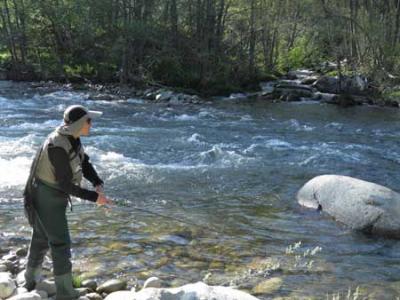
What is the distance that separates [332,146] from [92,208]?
829 centimetres

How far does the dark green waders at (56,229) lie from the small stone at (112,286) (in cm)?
50

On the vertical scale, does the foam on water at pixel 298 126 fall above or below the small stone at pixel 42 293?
below

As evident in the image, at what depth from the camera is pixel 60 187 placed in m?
4.47

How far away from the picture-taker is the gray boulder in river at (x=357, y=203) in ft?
26.0

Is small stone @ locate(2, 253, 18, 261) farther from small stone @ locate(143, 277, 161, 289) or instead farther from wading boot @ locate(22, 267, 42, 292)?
small stone @ locate(143, 277, 161, 289)

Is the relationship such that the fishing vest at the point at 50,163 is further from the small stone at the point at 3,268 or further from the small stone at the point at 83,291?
the small stone at the point at 3,268

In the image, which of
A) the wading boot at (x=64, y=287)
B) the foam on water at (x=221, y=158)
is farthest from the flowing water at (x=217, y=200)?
the wading boot at (x=64, y=287)

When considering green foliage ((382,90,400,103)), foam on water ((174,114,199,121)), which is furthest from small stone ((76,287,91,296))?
green foliage ((382,90,400,103))

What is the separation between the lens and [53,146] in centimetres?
441

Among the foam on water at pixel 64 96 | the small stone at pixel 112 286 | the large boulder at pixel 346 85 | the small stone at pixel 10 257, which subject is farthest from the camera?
the large boulder at pixel 346 85

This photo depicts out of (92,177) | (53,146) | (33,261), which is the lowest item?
(33,261)

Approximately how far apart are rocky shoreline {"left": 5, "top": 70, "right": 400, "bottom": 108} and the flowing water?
4695 millimetres

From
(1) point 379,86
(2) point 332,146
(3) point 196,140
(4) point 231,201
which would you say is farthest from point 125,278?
(1) point 379,86

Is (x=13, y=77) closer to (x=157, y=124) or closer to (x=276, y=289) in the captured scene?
(x=157, y=124)
